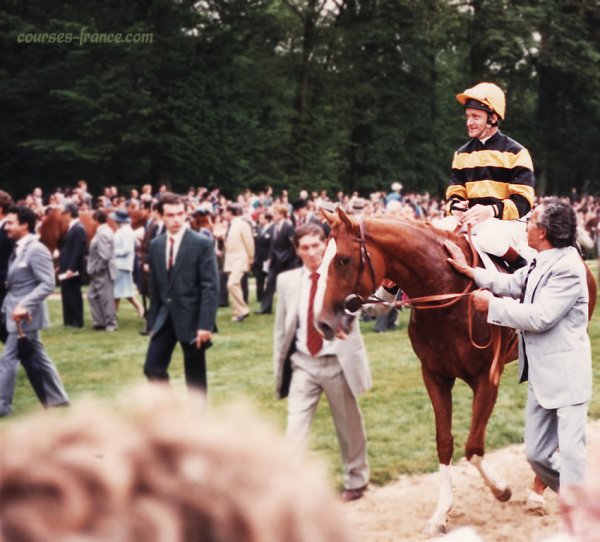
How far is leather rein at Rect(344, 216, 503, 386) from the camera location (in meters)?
5.64

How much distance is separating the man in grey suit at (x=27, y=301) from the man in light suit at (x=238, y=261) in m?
7.51

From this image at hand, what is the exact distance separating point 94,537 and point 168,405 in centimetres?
17

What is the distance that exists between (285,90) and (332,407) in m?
36.2

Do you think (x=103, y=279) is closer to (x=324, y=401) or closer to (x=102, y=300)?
(x=102, y=300)

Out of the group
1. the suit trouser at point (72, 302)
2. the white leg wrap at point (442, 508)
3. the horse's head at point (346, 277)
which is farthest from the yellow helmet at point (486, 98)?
the suit trouser at point (72, 302)

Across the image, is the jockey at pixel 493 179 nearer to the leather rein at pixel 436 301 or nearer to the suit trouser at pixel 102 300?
the leather rein at pixel 436 301

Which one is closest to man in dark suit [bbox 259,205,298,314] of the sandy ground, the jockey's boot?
the sandy ground

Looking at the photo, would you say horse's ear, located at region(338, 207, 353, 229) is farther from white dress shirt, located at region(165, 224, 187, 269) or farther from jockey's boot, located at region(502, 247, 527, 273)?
white dress shirt, located at region(165, 224, 187, 269)

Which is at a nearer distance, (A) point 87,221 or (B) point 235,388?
(B) point 235,388

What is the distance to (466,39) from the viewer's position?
141 feet

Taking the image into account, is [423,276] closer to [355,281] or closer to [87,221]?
[355,281]

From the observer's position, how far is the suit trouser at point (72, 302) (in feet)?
52.9

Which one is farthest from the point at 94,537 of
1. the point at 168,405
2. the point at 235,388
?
the point at 235,388

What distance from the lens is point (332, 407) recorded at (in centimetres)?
682
